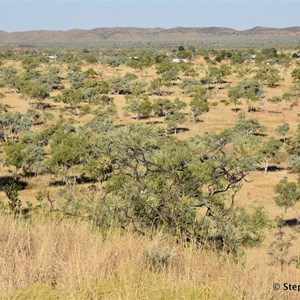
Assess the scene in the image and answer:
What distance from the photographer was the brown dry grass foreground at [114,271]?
418 cm

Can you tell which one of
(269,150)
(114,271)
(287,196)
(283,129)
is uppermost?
(114,271)

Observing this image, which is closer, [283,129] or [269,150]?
[269,150]

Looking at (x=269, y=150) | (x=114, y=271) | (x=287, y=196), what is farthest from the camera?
(x=269, y=150)

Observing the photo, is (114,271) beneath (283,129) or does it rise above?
above

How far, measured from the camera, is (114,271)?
466 centimetres

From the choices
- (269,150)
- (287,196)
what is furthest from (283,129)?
(287,196)

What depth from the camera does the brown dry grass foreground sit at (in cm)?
418

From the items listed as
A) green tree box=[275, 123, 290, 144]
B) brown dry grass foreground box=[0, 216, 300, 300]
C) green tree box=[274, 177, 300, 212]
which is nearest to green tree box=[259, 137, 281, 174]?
green tree box=[275, 123, 290, 144]

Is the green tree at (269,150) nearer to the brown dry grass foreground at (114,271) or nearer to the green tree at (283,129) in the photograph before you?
the green tree at (283,129)

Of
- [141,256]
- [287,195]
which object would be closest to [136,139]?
[141,256]

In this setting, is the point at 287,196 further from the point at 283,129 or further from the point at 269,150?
the point at 283,129

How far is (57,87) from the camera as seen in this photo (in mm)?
81500

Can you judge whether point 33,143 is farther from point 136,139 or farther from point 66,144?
point 136,139

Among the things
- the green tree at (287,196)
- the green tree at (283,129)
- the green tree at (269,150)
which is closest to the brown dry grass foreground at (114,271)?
the green tree at (287,196)
